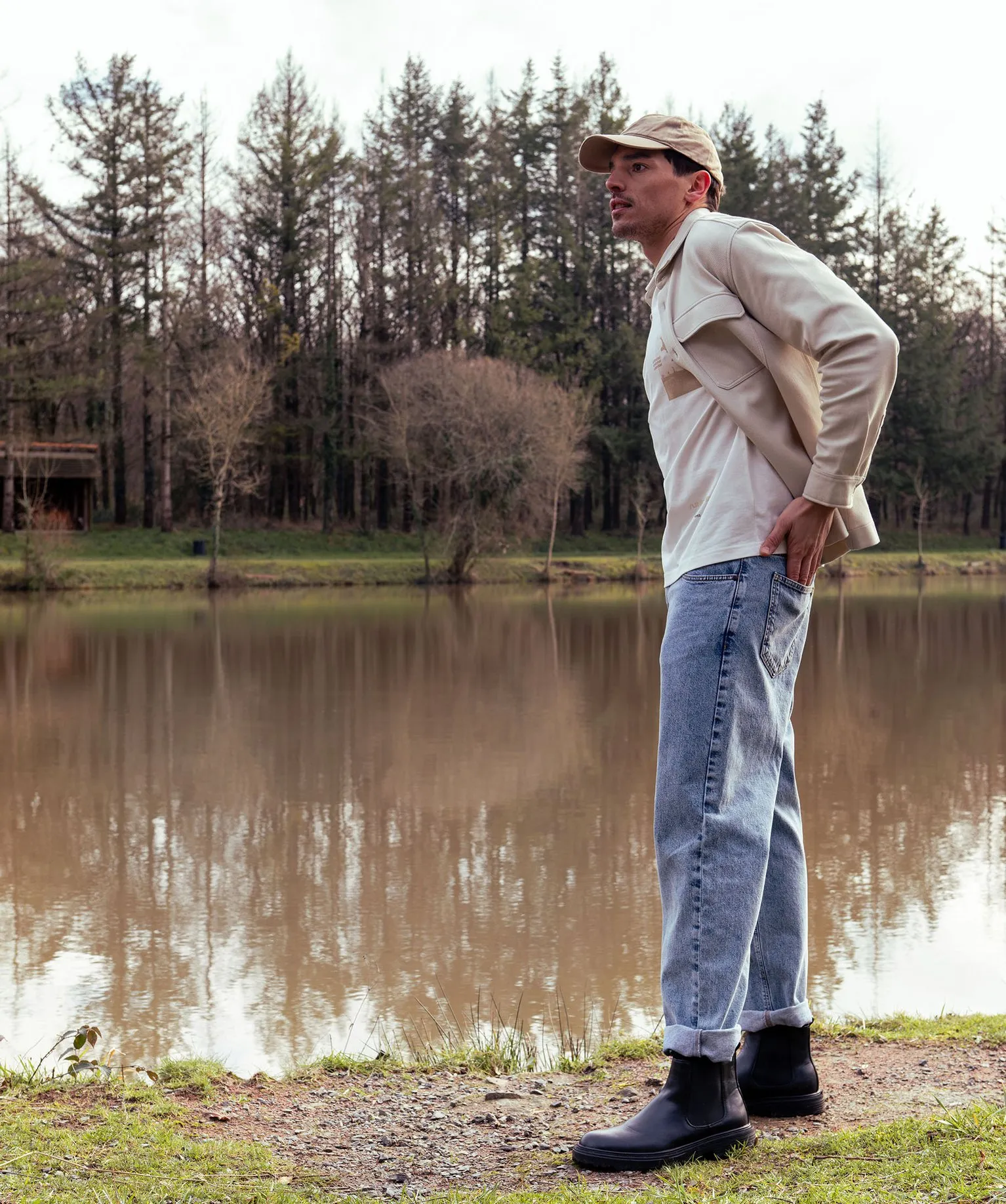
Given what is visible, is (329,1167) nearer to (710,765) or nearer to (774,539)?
(710,765)

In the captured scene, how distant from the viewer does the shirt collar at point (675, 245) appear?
3045mm

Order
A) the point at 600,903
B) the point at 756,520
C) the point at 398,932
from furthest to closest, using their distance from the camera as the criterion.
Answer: the point at 600,903 → the point at 398,932 → the point at 756,520

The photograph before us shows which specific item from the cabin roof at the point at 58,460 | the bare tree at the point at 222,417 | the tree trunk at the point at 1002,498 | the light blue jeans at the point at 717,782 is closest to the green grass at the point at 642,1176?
the light blue jeans at the point at 717,782

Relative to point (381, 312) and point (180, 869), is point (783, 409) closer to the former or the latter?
point (180, 869)

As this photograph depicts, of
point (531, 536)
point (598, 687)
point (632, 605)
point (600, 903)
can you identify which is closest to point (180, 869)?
point (600, 903)

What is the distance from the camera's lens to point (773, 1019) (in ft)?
10.5

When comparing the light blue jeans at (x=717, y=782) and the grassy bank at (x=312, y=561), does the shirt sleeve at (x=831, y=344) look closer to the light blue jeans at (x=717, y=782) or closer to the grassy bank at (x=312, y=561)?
the light blue jeans at (x=717, y=782)

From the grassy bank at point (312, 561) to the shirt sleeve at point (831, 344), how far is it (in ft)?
99.0

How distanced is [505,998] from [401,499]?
132 ft

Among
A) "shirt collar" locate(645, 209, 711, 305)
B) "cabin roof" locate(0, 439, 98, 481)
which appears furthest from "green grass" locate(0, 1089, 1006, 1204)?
"cabin roof" locate(0, 439, 98, 481)

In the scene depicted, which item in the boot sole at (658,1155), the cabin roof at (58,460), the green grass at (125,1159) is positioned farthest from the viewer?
the cabin roof at (58,460)

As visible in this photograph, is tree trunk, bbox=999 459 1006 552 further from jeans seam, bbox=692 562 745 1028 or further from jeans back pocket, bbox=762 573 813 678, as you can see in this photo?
jeans seam, bbox=692 562 745 1028

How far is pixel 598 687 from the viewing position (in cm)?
1667

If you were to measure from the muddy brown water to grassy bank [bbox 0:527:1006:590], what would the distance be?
13.8 meters
